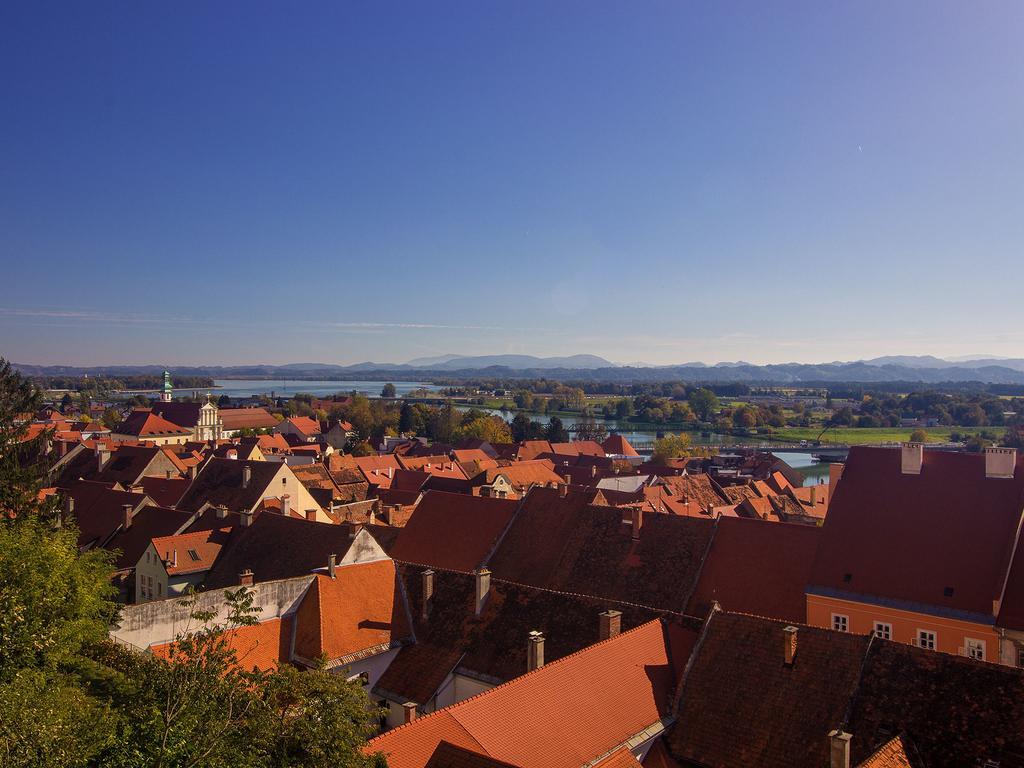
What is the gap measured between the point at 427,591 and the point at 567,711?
30.7 feet

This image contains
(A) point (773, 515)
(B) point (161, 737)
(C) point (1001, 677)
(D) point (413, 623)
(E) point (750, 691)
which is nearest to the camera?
(B) point (161, 737)

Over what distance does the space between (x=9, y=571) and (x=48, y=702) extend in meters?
7.82

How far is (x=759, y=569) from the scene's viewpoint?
92.6 ft

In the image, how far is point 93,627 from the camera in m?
20.7

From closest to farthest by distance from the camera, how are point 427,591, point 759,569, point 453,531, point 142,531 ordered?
point 427,591
point 759,569
point 453,531
point 142,531

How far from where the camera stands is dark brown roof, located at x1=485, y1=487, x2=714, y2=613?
28.5 metres

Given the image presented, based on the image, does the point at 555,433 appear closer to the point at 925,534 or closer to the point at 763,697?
the point at 925,534

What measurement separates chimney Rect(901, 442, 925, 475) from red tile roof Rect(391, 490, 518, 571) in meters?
Result: 16.6

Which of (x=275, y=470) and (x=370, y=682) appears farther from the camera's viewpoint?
(x=275, y=470)

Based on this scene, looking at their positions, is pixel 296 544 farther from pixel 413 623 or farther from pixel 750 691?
pixel 750 691

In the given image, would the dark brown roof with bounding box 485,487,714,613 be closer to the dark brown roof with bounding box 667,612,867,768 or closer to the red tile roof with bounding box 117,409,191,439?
the dark brown roof with bounding box 667,612,867,768

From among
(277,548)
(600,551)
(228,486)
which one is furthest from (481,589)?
(228,486)

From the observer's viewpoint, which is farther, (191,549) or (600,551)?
Answer: (191,549)

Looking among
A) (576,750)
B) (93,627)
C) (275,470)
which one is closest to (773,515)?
(275,470)
